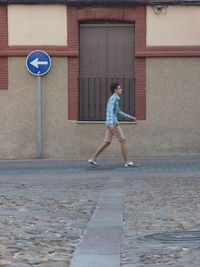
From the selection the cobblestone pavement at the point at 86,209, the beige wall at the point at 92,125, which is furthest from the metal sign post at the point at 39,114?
the cobblestone pavement at the point at 86,209

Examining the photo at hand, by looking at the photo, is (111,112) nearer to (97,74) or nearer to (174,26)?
(97,74)

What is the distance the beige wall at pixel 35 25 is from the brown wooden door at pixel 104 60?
64 cm

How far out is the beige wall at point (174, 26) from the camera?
64.6ft

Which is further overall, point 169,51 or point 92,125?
point 92,125

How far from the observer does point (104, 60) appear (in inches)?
791

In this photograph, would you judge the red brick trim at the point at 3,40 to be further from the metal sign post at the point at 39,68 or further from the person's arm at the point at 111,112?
the person's arm at the point at 111,112

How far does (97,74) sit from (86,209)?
1022 cm

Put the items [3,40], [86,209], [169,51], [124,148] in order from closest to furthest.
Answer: [86,209], [124,148], [169,51], [3,40]

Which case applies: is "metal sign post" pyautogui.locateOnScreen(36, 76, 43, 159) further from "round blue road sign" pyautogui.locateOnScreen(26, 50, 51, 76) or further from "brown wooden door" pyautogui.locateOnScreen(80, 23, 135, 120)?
"brown wooden door" pyautogui.locateOnScreen(80, 23, 135, 120)

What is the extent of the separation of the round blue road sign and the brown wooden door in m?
0.90

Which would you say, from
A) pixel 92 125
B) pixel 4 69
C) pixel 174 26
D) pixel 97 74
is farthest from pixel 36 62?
pixel 174 26

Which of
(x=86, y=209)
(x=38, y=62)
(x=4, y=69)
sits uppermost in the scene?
(x=38, y=62)

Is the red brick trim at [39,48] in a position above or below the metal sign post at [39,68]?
above

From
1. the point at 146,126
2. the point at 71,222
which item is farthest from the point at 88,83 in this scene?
the point at 71,222
